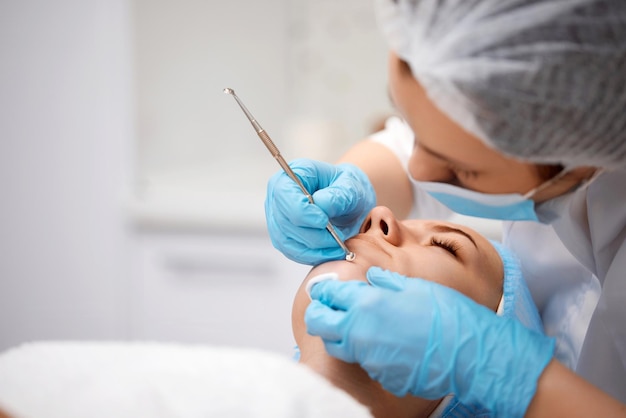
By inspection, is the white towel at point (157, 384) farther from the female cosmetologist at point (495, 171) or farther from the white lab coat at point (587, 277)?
the white lab coat at point (587, 277)

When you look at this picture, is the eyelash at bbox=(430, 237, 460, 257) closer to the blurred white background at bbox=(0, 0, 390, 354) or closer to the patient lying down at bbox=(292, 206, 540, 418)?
the patient lying down at bbox=(292, 206, 540, 418)

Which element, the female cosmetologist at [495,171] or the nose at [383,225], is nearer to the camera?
the female cosmetologist at [495,171]

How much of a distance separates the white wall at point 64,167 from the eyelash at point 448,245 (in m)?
1.52

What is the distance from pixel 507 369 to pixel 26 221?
6.91 ft

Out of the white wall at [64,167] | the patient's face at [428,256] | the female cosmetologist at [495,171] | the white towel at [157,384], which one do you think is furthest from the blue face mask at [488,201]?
the white wall at [64,167]

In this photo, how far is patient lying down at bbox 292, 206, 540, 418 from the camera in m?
1.01

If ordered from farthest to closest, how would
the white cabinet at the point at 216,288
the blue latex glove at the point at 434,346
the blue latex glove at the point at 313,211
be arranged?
the white cabinet at the point at 216,288
the blue latex glove at the point at 313,211
the blue latex glove at the point at 434,346

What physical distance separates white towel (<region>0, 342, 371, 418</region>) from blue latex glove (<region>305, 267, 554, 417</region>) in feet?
0.52

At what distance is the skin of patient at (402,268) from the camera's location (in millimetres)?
1010

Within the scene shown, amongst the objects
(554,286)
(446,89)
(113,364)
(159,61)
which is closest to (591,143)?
(446,89)

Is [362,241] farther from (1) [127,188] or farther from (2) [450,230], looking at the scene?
(1) [127,188]

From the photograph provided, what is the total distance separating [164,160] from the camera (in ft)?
9.05

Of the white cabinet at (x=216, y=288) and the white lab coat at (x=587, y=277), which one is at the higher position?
the white lab coat at (x=587, y=277)

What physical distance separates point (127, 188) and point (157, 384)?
1836 mm
